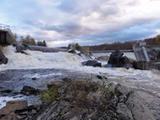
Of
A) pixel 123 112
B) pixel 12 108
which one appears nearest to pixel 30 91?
pixel 12 108

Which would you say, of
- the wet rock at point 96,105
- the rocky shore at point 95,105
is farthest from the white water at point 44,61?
the wet rock at point 96,105

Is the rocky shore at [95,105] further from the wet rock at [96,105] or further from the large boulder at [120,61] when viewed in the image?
the large boulder at [120,61]

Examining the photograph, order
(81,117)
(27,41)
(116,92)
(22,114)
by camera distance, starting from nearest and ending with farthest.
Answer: (81,117)
(116,92)
(22,114)
(27,41)

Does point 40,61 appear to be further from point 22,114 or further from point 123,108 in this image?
point 123,108

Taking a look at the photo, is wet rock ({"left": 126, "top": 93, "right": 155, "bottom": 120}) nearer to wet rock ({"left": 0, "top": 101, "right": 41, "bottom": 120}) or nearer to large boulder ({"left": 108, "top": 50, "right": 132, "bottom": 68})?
wet rock ({"left": 0, "top": 101, "right": 41, "bottom": 120})

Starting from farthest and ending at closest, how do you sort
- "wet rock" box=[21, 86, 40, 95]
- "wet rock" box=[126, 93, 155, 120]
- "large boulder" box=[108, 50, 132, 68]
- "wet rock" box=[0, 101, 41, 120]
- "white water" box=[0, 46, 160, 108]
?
"large boulder" box=[108, 50, 132, 68] < "white water" box=[0, 46, 160, 108] < "wet rock" box=[21, 86, 40, 95] < "wet rock" box=[0, 101, 41, 120] < "wet rock" box=[126, 93, 155, 120]

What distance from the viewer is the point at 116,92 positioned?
24.4 feet

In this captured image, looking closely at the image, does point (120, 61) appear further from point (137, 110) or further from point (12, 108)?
point (137, 110)

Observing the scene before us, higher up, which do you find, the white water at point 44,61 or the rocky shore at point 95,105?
the rocky shore at point 95,105

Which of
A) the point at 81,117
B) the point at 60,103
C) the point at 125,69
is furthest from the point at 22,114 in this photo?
the point at 125,69

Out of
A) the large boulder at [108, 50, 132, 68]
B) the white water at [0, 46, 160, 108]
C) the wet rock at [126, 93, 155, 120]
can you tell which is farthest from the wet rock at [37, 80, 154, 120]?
the large boulder at [108, 50, 132, 68]

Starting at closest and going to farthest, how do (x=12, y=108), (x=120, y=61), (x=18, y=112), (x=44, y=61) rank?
1. (x=18, y=112)
2. (x=12, y=108)
3. (x=120, y=61)
4. (x=44, y=61)

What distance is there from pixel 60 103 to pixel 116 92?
1220 millimetres

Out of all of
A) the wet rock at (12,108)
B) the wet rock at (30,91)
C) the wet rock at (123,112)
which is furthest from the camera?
the wet rock at (30,91)
